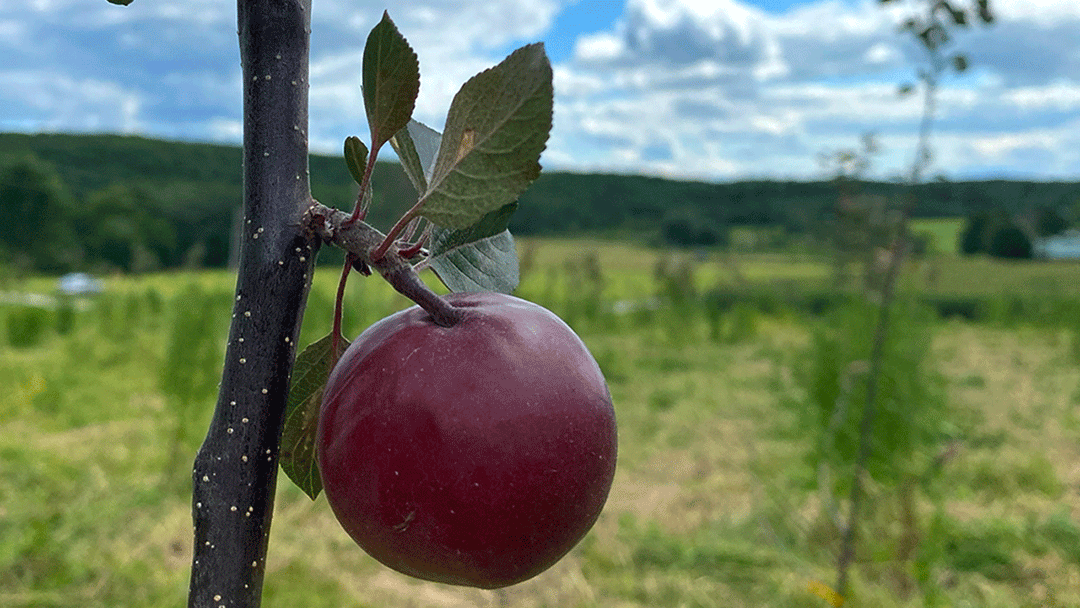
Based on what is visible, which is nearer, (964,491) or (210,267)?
(964,491)

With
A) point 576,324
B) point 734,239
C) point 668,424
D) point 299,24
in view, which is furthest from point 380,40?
point 734,239

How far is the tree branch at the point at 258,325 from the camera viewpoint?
12.3 inches

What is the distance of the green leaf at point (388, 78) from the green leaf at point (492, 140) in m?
0.02

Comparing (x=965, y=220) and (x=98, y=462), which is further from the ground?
(x=965, y=220)

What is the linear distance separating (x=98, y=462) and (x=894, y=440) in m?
2.92

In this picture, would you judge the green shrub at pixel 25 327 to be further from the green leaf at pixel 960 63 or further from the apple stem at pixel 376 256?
the apple stem at pixel 376 256

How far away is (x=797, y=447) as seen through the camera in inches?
145

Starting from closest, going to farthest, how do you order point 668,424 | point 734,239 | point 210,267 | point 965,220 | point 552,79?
point 552,79
point 668,424
point 965,220
point 734,239
point 210,267

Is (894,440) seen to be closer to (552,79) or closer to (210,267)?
(552,79)

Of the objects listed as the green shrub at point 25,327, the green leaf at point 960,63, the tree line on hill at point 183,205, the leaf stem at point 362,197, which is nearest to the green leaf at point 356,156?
the leaf stem at point 362,197

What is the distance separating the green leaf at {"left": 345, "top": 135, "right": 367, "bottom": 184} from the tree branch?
20 mm

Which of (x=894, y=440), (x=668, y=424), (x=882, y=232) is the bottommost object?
(x=668, y=424)

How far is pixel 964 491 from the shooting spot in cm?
321

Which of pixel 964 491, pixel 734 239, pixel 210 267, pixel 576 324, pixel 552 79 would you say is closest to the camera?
pixel 552 79
